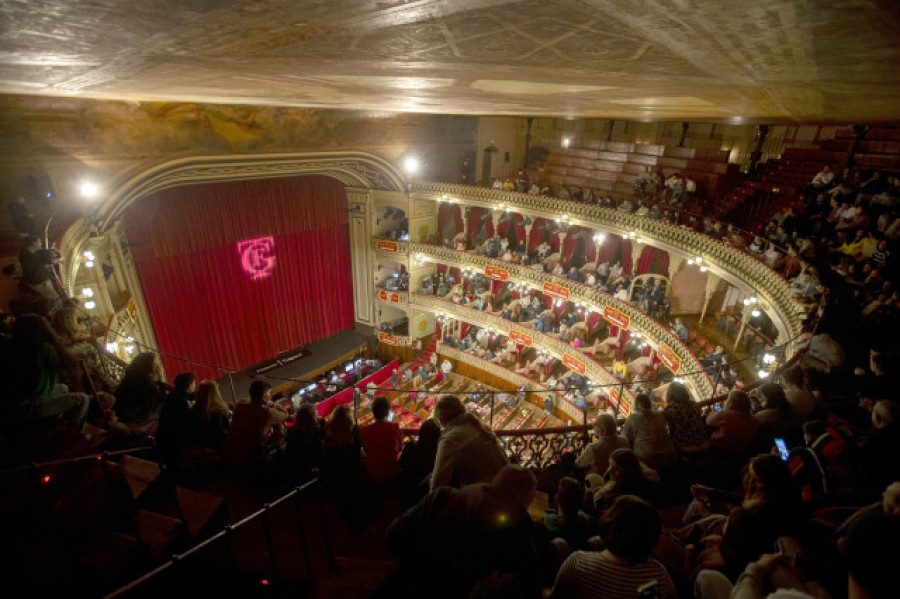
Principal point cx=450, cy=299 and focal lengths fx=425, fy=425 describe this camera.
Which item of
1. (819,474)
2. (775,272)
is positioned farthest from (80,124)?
(775,272)

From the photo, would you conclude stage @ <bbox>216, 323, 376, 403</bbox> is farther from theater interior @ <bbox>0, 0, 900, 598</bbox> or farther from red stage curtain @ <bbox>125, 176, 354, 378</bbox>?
red stage curtain @ <bbox>125, 176, 354, 378</bbox>

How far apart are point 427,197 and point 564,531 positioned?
15406mm

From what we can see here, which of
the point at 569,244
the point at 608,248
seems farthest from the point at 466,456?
the point at 569,244

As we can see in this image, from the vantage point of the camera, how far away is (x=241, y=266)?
15.2 metres

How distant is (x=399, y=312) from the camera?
20.2 meters

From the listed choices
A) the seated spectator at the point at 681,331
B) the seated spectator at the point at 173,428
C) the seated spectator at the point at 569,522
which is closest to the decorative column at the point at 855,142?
the seated spectator at the point at 681,331

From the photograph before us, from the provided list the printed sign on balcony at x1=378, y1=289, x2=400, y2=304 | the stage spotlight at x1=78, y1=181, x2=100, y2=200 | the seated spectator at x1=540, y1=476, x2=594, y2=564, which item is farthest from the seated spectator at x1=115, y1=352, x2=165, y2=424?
the printed sign on balcony at x1=378, y1=289, x2=400, y2=304

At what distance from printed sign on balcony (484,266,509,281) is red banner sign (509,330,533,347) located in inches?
85.6

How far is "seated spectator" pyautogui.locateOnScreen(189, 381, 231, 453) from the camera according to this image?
4266 mm

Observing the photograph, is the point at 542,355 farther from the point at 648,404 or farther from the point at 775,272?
the point at 648,404

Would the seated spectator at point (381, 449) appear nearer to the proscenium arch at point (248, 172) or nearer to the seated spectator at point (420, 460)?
the seated spectator at point (420, 460)

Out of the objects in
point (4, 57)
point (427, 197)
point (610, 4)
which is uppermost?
point (610, 4)

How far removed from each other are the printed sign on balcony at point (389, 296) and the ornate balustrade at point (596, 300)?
2.14m

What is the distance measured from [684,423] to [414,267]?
14668 mm
